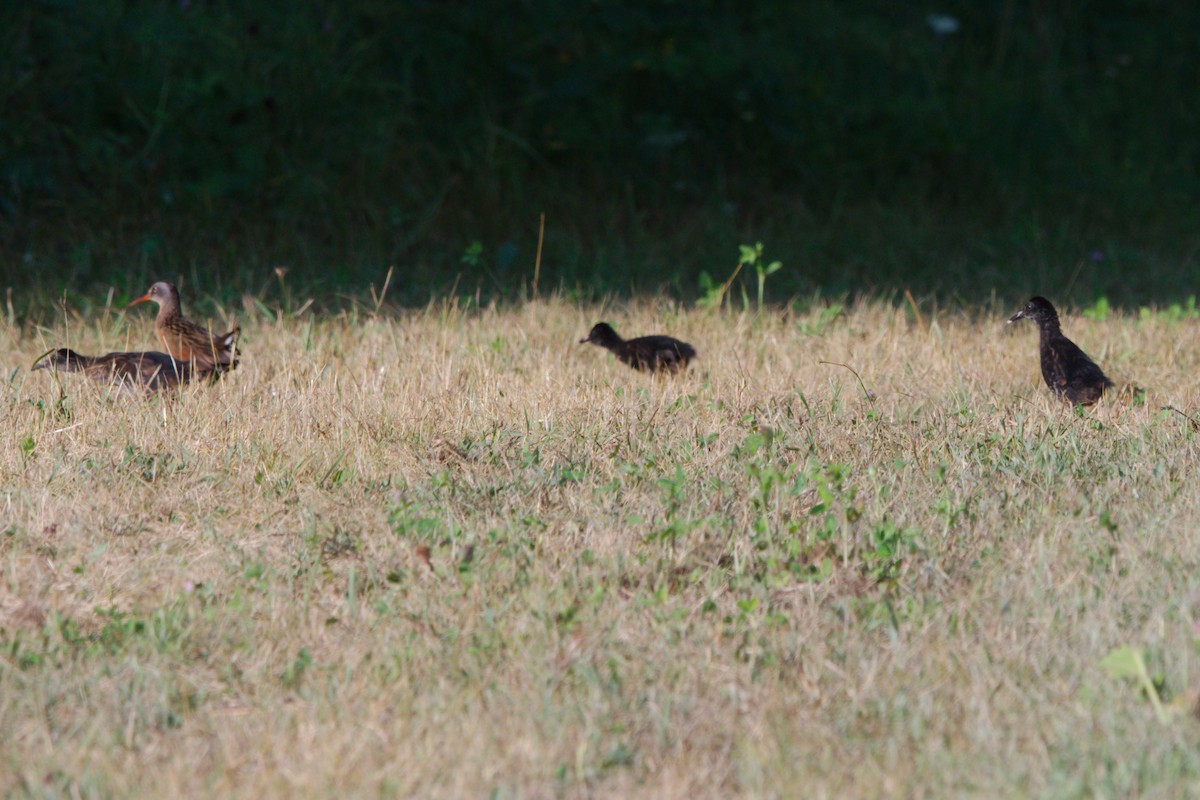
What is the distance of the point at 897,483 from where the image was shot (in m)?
4.88

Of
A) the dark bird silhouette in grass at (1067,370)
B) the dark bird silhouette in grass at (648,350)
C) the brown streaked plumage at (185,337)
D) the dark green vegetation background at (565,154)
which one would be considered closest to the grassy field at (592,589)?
the dark bird silhouette in grass at (1067,370)

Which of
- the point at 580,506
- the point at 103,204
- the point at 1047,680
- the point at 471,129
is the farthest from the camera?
the point at 471,129

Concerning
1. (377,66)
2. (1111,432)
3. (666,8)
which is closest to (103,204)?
(377,66)

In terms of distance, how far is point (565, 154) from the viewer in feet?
34.8

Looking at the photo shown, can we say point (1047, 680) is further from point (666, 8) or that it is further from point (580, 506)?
point (666, 8)

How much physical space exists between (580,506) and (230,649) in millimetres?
1296

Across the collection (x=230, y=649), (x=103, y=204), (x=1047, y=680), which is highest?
(x=1047, y=680)

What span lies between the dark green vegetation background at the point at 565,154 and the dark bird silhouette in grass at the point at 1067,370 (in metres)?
2.09

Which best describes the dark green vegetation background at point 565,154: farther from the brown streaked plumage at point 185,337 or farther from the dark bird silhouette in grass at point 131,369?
the dark bird silhouette in grass at point 131,369

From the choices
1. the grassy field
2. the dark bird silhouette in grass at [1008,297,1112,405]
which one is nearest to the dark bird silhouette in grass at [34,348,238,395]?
the grassy field

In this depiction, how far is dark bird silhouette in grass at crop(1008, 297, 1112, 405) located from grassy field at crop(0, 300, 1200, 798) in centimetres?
10

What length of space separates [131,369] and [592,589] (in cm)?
285

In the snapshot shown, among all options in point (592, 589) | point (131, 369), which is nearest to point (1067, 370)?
point (592, 589)

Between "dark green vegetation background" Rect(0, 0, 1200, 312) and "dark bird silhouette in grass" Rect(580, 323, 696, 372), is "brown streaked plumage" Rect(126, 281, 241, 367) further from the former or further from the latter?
"dark bird silhouette in grass" Rect(580, 323, 696, 372)
